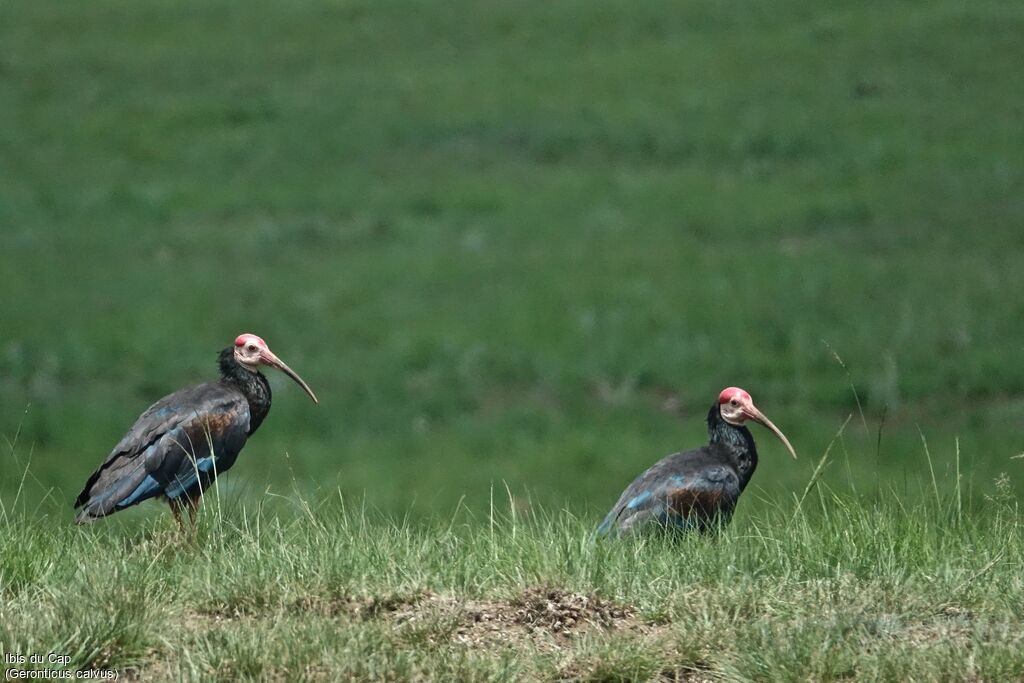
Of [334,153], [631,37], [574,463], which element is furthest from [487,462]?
[631,37]

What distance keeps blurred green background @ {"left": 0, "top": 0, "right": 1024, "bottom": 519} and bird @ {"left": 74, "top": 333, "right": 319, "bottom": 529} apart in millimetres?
1456

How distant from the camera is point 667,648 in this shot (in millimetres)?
5012

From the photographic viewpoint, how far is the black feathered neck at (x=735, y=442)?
314 inches

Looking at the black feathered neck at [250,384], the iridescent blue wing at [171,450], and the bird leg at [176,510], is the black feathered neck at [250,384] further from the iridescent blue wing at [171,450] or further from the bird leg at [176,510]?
the bird leg at [176,510]

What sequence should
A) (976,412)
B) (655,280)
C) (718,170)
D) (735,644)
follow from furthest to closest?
(718,170) < (655,280) < (976,412) < (735,644)

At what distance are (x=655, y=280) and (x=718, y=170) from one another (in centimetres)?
510

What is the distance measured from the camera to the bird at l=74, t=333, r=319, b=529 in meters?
7.21

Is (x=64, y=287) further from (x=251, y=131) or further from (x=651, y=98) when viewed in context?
(x=651, y=98)

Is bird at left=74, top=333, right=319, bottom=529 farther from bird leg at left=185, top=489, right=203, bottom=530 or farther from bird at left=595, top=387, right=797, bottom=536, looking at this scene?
bird at left=595, top=387, right=797, bottom=536

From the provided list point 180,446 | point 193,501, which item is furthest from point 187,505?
point 180,446

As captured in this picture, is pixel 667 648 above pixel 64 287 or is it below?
below

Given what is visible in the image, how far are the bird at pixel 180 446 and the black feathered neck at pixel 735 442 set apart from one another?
2140mm

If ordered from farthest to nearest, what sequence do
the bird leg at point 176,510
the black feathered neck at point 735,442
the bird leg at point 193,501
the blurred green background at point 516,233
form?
the blurred green background at point 516,233
the black feathered neck at point 735,442
the bird leg at point 193,501
the bird leg at point 176,510

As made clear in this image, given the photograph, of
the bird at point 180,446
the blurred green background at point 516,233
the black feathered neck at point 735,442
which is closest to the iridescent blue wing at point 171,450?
the bird at point 180,446
